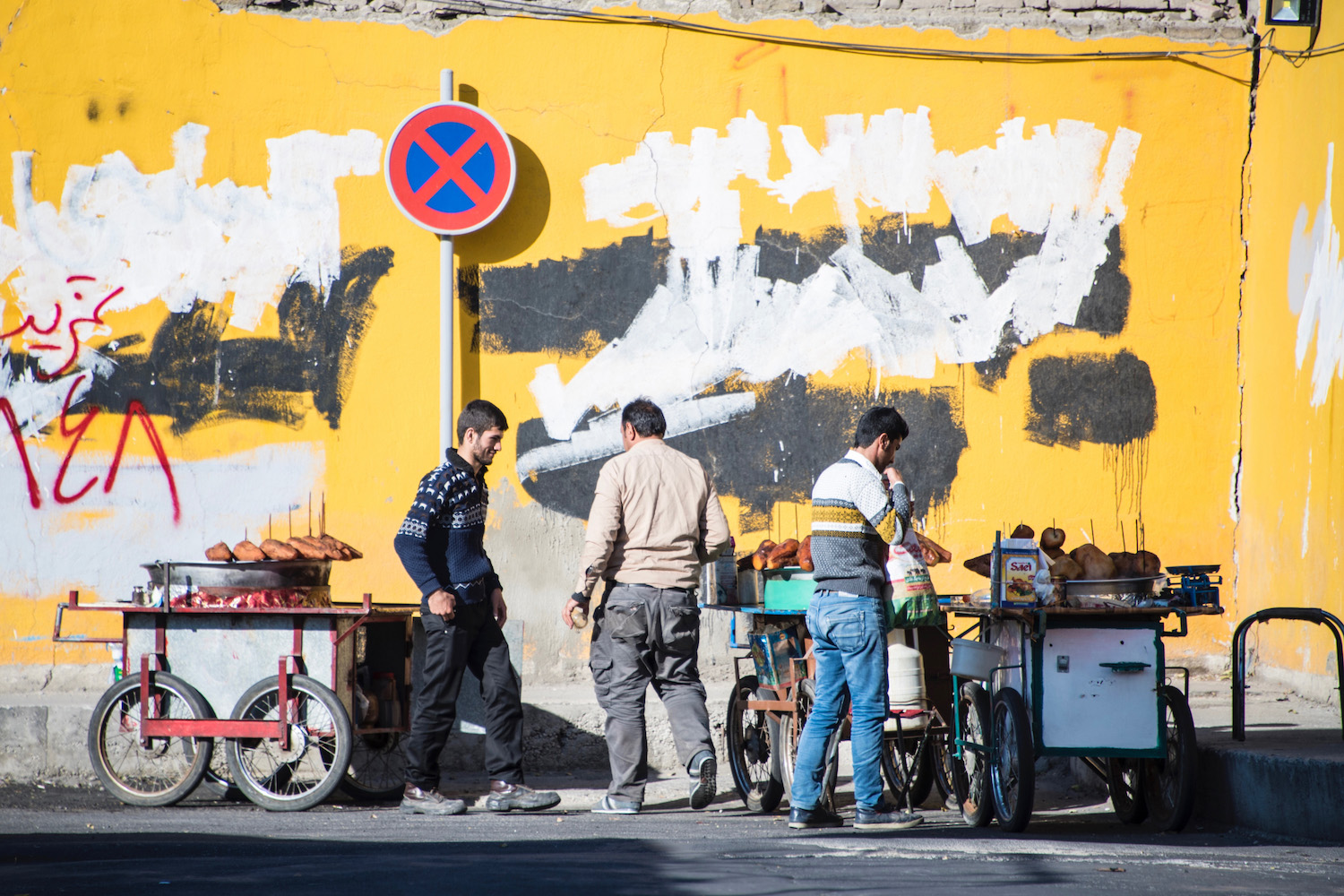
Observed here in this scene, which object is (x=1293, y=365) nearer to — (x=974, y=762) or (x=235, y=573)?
(x=974, y=762)

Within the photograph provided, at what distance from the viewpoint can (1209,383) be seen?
796 centimetres

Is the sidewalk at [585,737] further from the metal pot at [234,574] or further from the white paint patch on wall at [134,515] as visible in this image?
the metal pot at [234,574]

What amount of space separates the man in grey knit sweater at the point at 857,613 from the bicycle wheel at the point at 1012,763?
377 millimetres

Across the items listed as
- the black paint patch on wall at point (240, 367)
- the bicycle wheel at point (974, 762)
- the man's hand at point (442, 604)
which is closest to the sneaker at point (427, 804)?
the man's hand at point (442, 604)

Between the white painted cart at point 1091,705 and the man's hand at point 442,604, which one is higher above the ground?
the man's hand at point 442,604

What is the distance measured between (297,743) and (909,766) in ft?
9.90

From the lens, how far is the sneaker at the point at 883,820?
533cm

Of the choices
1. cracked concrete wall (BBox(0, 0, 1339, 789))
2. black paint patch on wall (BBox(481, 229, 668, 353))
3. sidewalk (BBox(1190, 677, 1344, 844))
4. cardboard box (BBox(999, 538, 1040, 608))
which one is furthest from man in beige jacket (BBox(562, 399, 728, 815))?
sidewalk (BBox(1190, 677, 1344, 844))

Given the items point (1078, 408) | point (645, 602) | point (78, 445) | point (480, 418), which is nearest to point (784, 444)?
point (1078, 408)

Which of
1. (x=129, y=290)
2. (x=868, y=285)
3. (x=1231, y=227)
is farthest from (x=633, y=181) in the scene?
(x=1231, y=227)

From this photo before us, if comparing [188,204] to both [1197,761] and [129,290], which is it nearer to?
[129,290]

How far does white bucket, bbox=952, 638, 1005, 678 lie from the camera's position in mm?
5562

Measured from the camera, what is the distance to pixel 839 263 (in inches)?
314

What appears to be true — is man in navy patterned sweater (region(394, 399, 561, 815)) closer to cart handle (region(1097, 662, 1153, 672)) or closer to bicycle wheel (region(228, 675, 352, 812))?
bicycle wheel (region(228, 675, 352, 812))
